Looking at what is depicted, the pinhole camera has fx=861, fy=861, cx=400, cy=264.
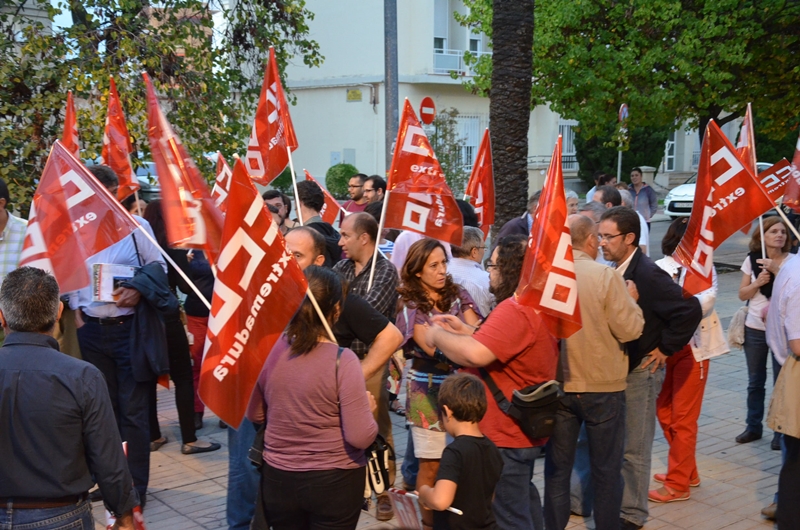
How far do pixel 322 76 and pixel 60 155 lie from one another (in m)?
27.0

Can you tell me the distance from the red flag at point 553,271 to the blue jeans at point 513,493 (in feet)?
2.05

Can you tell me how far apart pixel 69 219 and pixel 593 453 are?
10.2 ft

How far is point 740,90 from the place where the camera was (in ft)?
55.3

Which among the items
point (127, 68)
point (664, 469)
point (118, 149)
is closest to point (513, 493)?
point (664, 469)

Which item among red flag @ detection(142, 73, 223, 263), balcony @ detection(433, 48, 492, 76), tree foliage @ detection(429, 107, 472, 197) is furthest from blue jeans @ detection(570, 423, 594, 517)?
balcony @ detection(433, 48, 492, 76)

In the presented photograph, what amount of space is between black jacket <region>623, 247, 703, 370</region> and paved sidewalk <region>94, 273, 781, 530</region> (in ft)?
4.03

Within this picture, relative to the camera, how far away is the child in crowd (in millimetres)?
3781

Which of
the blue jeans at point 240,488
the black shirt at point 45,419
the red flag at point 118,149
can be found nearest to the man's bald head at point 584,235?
the blue jeans at point 240,488

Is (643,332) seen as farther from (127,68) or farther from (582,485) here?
A: (127,68)

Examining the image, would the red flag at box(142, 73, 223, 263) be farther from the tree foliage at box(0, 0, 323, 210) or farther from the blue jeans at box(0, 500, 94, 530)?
the tree foliage at box(0, 0, 323, 210)

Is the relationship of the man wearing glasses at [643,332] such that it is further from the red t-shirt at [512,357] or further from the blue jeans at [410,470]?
the blue jeans at [410,470]

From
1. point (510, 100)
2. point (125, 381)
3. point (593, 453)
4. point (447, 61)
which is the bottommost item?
point (593, 453)

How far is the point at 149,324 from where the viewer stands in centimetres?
561

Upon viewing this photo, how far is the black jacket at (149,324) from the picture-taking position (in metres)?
5.44
